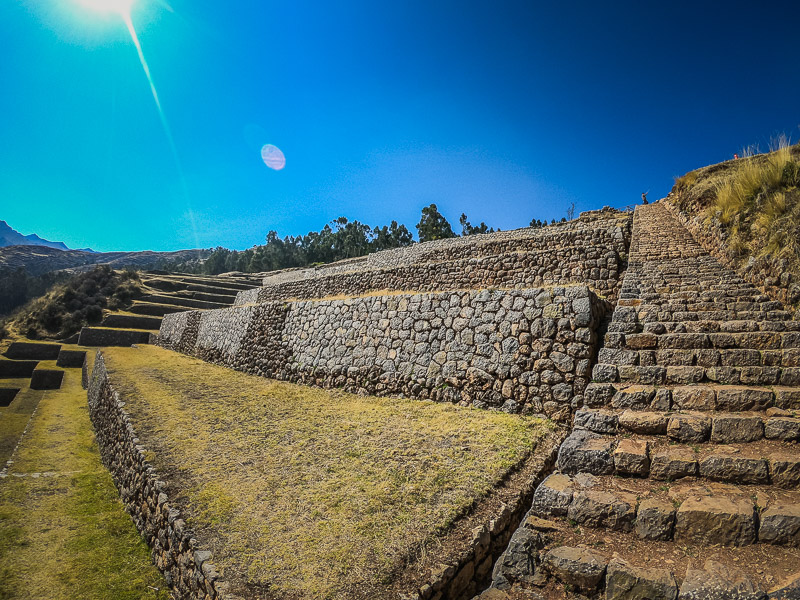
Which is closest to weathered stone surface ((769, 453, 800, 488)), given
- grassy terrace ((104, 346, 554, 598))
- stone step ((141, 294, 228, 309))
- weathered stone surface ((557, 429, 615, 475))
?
weathered stone surface ((557, 429, 615, 475))

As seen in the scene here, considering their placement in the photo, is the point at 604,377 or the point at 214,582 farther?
the point at 604,377

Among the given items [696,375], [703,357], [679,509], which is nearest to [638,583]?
[679,509]

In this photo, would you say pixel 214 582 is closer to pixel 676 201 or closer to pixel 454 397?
pixel 454 397

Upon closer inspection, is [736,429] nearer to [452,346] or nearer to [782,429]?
[782,429]

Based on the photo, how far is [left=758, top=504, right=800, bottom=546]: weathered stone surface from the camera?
7.30ft

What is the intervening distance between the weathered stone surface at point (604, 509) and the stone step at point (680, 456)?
0.38 metres

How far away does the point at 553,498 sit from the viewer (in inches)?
122

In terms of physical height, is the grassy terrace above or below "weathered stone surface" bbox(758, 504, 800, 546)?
below

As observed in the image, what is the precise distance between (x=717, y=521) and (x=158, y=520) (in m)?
5.35

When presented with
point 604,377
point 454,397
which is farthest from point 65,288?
point 604,377

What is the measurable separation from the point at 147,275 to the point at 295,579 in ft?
Answer: 157

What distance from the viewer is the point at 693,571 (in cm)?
222

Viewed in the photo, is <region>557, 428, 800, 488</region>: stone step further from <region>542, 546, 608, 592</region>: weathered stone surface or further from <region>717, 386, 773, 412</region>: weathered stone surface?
<region>542, 546, 608, 592</region>: weathered stone surface

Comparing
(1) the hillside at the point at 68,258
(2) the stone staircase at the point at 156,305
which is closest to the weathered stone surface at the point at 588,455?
(2) the stone staircase at the point at 156,305
